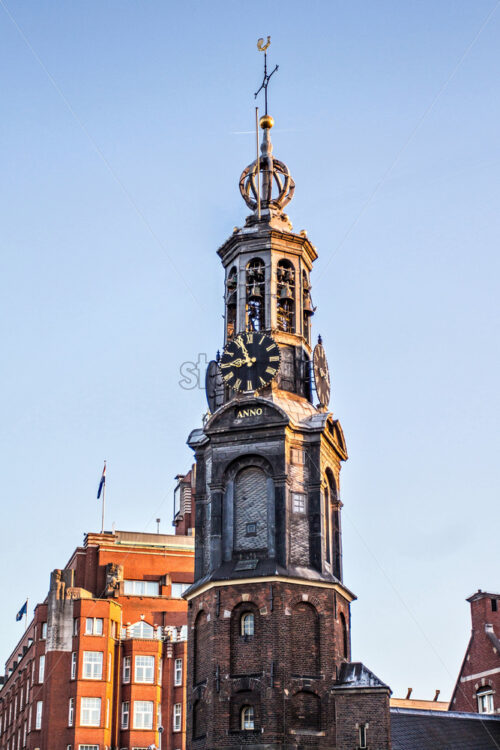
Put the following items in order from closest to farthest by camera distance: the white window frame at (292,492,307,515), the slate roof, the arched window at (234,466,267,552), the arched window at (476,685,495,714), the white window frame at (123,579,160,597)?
the slate roof, the arched window at (234,466,267,552), the white window frame at (292,492,307,515), the arched window at (476,685,495,714), the white window frame at (123,579,160,597)

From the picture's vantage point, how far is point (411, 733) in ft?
173

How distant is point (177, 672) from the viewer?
82188 millimetres

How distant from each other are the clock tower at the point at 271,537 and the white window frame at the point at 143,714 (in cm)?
2777

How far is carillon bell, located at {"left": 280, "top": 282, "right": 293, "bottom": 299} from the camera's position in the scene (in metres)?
60.4

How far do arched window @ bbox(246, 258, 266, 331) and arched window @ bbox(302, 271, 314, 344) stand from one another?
2.19 m

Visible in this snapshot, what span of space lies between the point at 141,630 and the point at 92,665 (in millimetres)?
5173

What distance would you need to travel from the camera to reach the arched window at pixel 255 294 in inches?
2377

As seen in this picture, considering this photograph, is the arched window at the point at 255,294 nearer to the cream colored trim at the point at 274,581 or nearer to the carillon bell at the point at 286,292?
the carillon bell at the point at 286,292

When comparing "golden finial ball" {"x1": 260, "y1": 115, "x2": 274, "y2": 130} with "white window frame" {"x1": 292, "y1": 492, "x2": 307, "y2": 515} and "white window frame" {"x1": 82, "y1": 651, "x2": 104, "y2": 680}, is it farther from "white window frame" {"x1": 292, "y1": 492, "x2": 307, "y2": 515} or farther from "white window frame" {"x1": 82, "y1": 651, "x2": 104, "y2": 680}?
"white window frame" {"x1": 82, "y1": 651, "x2": 104, "y2": 680}

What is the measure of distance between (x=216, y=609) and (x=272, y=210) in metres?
22.3

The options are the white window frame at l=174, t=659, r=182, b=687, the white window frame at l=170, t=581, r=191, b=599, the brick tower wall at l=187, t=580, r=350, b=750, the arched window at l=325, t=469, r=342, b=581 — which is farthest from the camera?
the white window frame at l=170, t=581, r=191, b=599

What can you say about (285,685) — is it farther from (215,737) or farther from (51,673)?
(51,673)

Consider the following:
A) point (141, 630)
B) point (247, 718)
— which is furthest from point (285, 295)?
point (141, 630)

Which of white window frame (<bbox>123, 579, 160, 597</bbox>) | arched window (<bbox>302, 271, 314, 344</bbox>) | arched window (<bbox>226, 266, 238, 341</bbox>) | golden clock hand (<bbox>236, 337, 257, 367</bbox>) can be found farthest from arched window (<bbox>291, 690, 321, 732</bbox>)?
white window frame (<bbox>123, 579, 160, 597</bbox>)
